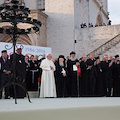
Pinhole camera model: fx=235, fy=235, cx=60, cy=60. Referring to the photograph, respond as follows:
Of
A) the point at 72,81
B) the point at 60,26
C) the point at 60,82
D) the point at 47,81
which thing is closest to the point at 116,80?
the point at 72,81

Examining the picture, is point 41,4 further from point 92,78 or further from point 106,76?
point 92,78

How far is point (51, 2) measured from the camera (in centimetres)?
2317

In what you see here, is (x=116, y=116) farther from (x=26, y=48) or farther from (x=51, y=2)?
(x=51, y=2)

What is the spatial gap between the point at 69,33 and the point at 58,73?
42.9 feet

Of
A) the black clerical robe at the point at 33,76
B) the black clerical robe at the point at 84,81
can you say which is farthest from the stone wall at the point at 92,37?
the black clerical robe at the point at 84,81

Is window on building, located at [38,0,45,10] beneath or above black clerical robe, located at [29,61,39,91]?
above

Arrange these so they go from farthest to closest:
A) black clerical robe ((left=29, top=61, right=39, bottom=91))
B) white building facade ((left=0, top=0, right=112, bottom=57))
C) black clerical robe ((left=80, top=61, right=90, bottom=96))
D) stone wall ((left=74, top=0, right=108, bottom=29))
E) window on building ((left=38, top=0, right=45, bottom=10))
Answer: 1. window on building ((left=38, top=0, right=45, bottom=10))
2. stone wall ((left=74, top=0, right=108, bottom=29))
3. white building facade ((left=0, top=0, right=112, bottom=57))
4. black clerical robe ((left=29, top=61, right=39, bottom=91))
5. black clerical robe ((left=80, top=61, right=90, bottom=96))

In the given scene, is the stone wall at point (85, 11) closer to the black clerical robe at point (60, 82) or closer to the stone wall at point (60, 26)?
the stone wall at point (60, 26)

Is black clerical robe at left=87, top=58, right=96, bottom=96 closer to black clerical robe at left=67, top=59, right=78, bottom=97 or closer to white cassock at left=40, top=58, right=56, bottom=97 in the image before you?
black clerical robe at left=67, top=59, right=78, bottom=97

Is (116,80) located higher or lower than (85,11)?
lower

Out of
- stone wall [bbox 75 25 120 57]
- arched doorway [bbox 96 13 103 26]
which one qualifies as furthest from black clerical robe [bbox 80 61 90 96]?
arched doorway [bbox 96 13 103 26]

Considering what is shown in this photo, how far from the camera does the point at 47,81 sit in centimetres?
907

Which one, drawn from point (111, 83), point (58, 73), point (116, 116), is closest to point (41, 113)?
point (116, 116)

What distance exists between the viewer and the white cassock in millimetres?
8969
